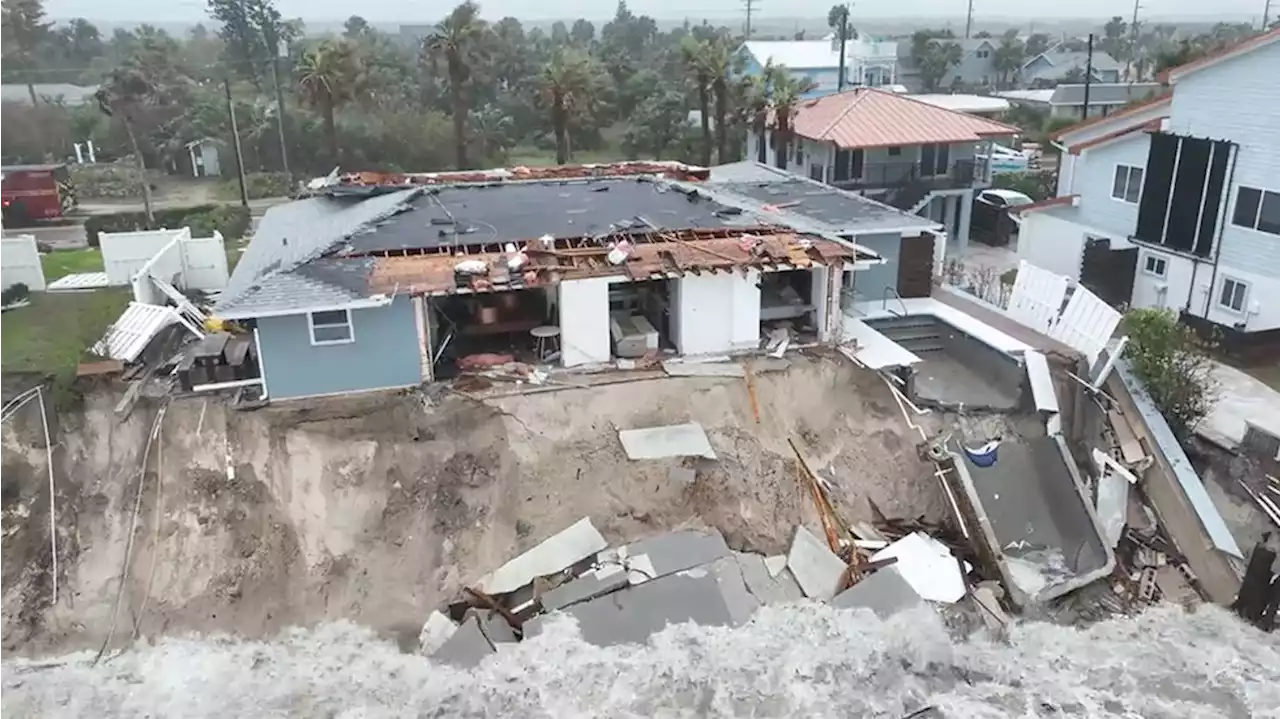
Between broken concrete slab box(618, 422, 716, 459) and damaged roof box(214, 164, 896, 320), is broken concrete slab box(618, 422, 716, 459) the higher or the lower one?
the lower one

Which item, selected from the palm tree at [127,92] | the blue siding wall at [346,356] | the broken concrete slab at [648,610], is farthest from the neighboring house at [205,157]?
the broken concrete slab at [648,610]

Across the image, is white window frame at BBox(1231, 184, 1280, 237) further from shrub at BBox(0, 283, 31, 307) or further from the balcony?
shrub at BBox(0, 283, 31, 307)

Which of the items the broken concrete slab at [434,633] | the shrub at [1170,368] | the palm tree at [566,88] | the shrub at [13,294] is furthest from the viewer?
the palm tree at [566,88]

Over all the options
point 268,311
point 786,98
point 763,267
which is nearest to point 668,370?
point 763,267

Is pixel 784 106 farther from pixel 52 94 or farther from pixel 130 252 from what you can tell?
pixel 52 94

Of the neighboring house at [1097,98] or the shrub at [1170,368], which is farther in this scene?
the neighboring house at [1097,98]

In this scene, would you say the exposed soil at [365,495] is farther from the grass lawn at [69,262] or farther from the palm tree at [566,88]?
the palm tree at [566,88]

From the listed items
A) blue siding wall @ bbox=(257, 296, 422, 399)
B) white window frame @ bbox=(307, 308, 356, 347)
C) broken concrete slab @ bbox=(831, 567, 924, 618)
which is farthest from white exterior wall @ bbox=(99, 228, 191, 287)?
broken concrete slab @ bbox=(831, 567, 924, 618)

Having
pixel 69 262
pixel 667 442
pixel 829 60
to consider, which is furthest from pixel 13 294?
pixel 829 60
